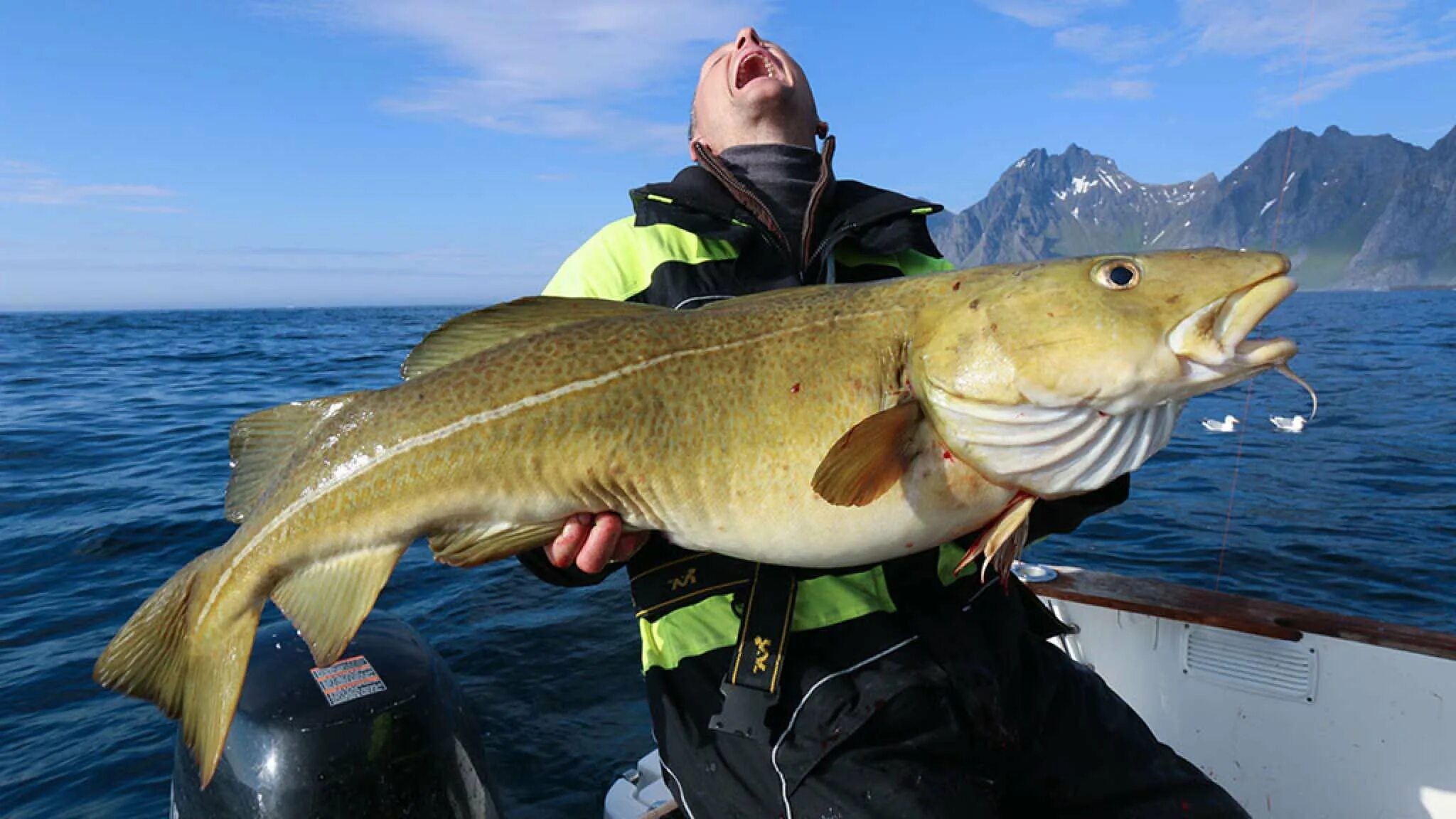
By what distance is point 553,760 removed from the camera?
6.50m

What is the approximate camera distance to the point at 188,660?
2535mm

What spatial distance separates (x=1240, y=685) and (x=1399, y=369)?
94.8 feet

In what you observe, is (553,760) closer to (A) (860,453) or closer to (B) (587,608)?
(B) (587,608)

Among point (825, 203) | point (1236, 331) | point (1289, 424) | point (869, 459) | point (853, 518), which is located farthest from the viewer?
point (1289, 424)

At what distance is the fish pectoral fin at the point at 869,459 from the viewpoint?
7.06ft

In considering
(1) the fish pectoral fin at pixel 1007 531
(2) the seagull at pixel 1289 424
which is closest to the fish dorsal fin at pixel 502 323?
(1) the fish pectoral fin at pixel 1007 531

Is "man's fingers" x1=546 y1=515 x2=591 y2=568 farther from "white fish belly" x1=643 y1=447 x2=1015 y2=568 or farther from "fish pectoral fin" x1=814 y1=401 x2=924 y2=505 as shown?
"fish pectoral fin" x1=814 y1=401 x2=924 y2=505

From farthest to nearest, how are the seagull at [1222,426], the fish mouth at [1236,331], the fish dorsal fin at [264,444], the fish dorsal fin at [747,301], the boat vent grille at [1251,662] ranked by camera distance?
the seagull at [1222,426], the boat vent grille at [1251,662], the fish dorsal fin at [264,444], the fish dorsal fin at [747,301], the fish mouth at [1236,331]

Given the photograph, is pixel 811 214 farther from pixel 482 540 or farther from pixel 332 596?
pixel 332 596

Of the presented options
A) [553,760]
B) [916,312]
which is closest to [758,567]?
[916,312]

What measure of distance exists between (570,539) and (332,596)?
71 centimetres

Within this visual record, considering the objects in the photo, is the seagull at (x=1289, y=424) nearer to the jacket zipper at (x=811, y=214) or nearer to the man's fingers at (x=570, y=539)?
the jacket zipper at (x=811, y=214)

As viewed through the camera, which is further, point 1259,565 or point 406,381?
point 1259,565

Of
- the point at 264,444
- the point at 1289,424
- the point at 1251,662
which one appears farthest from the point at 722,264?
the point at 1289,424
